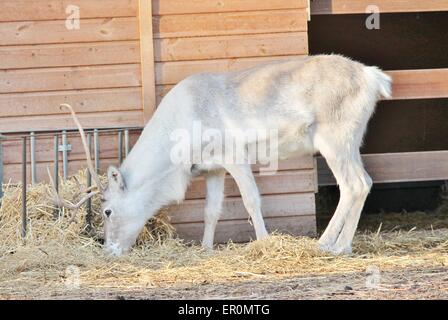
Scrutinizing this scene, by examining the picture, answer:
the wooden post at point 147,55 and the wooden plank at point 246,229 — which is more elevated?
the wooden post at point 147,55

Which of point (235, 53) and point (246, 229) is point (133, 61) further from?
point (246, 229)

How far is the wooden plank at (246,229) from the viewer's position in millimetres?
8820

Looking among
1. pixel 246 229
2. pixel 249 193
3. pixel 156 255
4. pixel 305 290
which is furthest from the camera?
pixel 246 229

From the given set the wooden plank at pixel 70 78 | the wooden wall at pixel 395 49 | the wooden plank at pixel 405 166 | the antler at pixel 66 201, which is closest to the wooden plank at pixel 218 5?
the wooden plank at pixel 70 78

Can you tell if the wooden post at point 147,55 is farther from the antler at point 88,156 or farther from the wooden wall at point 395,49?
the wooden wall at point 395,49

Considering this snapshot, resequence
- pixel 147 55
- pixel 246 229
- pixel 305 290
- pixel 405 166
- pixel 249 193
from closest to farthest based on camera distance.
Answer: pixel 305 290 < pixel 249 193 < pixel 147 55 < pixel 246 229 < pixel 405 166

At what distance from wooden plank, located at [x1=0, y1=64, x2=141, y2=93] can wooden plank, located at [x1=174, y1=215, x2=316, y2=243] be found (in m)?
1.49

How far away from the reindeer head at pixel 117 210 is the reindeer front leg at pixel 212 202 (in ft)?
1.98

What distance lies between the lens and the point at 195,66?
8.76m

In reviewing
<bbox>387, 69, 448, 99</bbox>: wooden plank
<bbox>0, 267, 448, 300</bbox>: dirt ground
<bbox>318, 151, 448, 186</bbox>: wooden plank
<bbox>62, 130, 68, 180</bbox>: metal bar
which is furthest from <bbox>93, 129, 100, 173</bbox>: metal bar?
<bbox>387, 69, 448, 99</bbox>: wooden plank

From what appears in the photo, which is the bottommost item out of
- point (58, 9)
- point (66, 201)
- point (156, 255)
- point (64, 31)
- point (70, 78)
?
point (156, 255)

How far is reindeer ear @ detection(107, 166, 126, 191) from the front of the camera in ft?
26.6

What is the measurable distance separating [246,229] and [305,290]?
2822 mm

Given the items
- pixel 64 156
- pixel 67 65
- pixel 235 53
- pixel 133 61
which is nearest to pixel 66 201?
pixel 64 156
